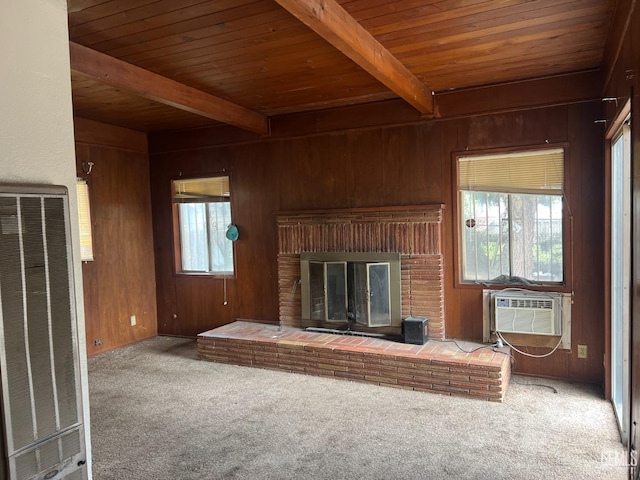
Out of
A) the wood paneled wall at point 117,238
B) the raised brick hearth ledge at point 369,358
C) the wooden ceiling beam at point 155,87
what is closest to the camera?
the wooden ceiling beam at point 155,87

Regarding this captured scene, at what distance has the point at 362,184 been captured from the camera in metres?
4.50

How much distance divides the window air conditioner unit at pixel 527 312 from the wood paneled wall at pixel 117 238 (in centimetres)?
400

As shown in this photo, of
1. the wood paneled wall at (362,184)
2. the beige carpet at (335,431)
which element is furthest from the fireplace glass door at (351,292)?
the beige carpet at (335,431)

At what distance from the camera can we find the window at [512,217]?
150 inches

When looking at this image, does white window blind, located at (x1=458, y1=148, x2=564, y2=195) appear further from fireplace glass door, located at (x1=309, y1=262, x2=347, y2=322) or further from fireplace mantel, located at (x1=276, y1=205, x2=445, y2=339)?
fireplace glass door, located at (x1=309, y1=262, x2=347, y2=322)

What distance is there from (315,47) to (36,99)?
203 centimetres

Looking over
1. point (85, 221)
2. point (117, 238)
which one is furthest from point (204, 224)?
point (85, 221)

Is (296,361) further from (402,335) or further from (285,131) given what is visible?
(285,131)

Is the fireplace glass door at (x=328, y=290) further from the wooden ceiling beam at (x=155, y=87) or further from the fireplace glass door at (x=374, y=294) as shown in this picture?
the wooden ceiling beam at (x=155, y=87)

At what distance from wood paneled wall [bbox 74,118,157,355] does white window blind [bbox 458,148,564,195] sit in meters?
3.72

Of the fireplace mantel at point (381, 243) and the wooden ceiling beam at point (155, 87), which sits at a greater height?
the wooden ceiling beam at point (155, 87)

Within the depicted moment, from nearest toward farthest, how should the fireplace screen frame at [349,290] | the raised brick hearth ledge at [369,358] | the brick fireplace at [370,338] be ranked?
the raised brick hearth ledge at [369,358] → the brick fireplace at [370,338] → the fireplace screen frame at [349,290]

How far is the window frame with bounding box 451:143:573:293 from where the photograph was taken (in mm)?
3703

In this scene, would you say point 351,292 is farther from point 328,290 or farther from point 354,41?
point 354,41
